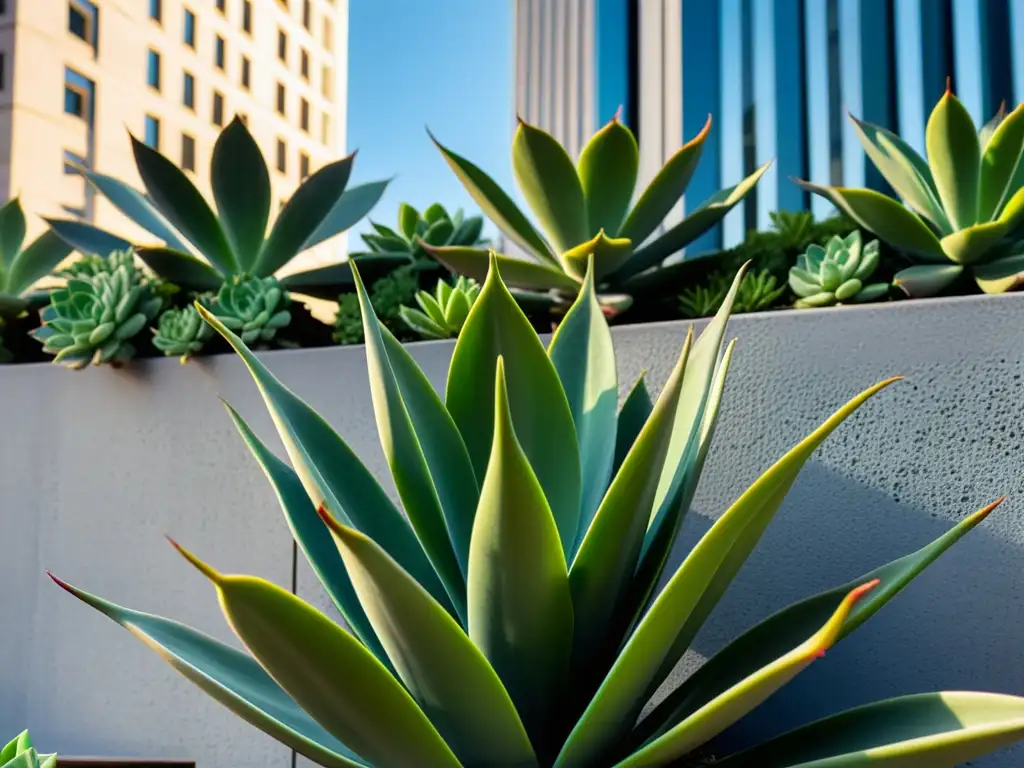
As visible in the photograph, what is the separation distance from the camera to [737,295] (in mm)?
1004

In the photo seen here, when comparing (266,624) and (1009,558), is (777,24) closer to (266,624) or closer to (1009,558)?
(1009,558)

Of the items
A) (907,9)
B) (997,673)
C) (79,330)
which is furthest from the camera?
(907,9)

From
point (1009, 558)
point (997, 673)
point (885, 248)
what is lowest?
point (997, 673)

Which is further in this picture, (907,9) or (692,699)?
(907,9)

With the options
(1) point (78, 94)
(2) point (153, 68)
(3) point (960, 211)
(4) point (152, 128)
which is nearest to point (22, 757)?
(3) point (960, 211)

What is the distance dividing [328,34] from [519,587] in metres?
25.9

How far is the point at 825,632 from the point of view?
39cm

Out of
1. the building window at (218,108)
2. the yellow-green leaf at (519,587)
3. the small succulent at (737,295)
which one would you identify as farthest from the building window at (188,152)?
the yellow-green leaf at (519,587)

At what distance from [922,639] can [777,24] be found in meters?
1.66

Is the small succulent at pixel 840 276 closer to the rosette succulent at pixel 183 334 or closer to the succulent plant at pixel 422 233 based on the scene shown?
the succulent plant at pixel 422 233

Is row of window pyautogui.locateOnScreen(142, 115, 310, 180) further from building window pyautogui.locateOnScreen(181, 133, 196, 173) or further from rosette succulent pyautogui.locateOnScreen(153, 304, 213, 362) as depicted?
rosette succulent pyautogui.locateOnScreen(153, 304, 213, 362)

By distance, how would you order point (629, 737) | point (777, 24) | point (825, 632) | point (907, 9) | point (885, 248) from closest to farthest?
point (825, 632) < point (629, 737) < point (885, 248) < point (907, 9) < point (777, 24)

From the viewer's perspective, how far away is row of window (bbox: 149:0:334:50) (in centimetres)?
1680

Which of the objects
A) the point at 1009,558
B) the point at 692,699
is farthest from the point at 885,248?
the point at 692,699
